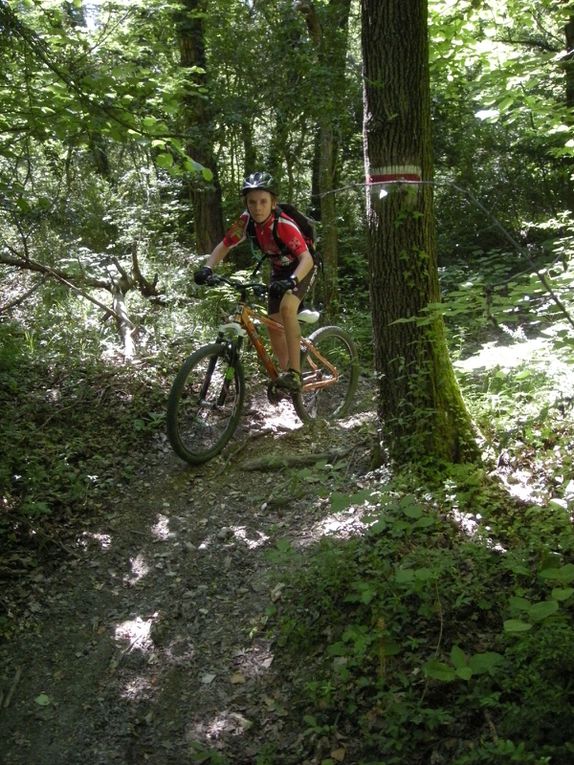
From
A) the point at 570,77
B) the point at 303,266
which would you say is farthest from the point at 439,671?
the point at 570,77

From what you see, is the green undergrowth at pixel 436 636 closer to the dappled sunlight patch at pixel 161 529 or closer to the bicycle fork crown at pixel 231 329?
the dappled sunlight patch at pixel 161 529

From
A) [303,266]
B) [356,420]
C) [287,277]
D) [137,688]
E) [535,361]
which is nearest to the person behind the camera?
[137,688]

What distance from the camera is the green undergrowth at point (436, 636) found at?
105 inches

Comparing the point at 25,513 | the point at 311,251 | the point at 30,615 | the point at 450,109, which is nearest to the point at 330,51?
the point at 450,109

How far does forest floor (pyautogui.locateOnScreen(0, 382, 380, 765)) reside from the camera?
3.34m

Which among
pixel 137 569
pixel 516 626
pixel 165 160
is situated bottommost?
pixel 137 569

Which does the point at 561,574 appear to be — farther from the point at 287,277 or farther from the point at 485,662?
the point at 287,277

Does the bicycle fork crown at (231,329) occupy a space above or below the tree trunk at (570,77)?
below

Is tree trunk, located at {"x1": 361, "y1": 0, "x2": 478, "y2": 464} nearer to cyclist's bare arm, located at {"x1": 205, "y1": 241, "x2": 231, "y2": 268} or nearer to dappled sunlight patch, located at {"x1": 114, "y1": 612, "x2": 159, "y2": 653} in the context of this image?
cyclist's bare arm, located at {"x1": 205, "y1": 241, "x2": 231, "y2": 268}

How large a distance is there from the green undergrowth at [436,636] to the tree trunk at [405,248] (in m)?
0.51

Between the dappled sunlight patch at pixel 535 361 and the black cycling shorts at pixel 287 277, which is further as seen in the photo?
the black cycling shorts at pixel 287 277

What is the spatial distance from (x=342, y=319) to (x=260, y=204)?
522cm

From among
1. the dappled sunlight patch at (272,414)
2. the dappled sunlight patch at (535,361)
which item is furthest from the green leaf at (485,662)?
the dappled sunlight patch at (272,414)

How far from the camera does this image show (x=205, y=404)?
590cm
